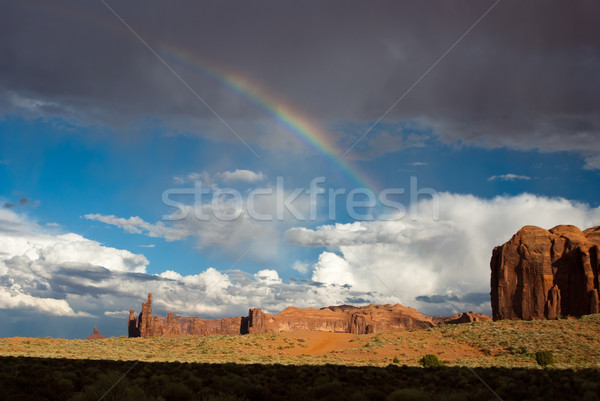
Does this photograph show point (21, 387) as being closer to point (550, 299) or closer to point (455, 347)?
point (455, 347)

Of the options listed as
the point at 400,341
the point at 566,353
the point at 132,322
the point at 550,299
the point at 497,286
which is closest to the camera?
the point at 566,353

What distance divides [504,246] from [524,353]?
6526 centimetres

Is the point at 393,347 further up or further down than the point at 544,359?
further down

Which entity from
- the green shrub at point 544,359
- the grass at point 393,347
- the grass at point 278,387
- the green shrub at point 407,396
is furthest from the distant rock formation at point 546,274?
the green shrub at point 407,396

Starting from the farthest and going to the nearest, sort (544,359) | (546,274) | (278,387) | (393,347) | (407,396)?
(546,274)
(393,347)
(544,359)
(278,387)
(407,396)

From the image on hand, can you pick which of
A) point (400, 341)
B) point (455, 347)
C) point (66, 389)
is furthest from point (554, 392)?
point (400, 341)

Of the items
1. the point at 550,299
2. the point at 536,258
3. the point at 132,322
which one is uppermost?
the point at 536,258

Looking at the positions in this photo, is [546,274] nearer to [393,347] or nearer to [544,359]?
[393,347]

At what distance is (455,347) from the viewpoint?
61.1 m

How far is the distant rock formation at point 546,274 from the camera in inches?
3748

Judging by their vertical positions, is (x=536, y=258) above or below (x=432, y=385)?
above

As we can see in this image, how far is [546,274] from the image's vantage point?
4045 inches

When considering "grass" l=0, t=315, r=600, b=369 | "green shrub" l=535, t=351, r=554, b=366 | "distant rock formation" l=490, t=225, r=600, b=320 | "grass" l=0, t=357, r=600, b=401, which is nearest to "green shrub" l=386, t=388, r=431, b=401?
"grass" l=0, t=357, r=600, b=401

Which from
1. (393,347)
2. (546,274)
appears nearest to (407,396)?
(393,347)
